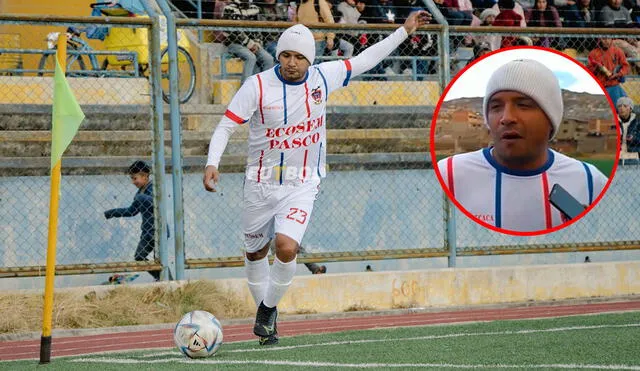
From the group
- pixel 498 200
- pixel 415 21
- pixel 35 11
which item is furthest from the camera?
pixel 35 11

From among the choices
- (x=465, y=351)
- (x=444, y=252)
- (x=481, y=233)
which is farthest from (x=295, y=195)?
(x=481, y=233)

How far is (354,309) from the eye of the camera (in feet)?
42.8

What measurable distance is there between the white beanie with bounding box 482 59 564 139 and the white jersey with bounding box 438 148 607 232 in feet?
0.53

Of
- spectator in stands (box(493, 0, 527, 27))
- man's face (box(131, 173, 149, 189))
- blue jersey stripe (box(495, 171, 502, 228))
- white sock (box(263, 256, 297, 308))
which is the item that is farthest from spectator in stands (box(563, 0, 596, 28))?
blue jersey stripe (box(495, 171, 502, 228))

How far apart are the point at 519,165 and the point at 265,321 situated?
533cm

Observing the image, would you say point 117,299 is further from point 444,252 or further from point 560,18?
point 560,18

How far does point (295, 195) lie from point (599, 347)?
2669 millimetres

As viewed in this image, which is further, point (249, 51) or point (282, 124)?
point (249, 51)

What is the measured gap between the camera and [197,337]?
791cm

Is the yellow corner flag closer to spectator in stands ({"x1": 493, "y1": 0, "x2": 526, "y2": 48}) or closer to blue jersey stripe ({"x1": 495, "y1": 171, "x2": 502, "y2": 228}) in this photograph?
blue jersey stripe ({"x1": 495, "y1": 171, "x2": 502, "y2": 228})

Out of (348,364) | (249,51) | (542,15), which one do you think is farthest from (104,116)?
(348,364)

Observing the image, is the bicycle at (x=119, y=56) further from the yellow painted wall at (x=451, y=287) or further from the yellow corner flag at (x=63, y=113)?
the yellow corner flag at (x=63, y=113)

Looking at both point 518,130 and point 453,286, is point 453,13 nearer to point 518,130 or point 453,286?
point 453,286

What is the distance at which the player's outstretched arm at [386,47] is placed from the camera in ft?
32.0
